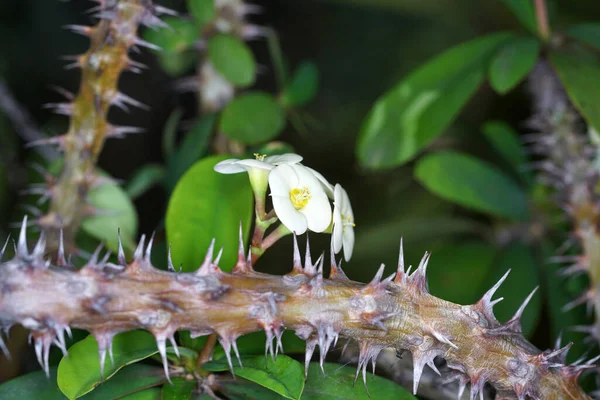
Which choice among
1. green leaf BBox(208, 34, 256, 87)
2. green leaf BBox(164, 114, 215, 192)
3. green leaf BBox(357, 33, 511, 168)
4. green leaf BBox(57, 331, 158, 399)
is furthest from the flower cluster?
green leaf BBox(208, 34, 256, 87)

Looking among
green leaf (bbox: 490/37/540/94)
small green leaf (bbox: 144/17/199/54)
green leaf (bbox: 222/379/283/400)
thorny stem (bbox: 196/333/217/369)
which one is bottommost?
green leaf (bbox: 222/379/283/400)

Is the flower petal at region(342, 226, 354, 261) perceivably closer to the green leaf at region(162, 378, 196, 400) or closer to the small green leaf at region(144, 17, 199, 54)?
the green leaf at region(162, 378, 196, 400)

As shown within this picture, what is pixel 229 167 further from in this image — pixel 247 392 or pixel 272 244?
pixel 247 392

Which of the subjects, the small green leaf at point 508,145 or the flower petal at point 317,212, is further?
the small green leaf at point 508,145

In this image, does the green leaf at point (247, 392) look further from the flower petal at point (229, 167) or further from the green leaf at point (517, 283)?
the green leaf at point (517, 283)

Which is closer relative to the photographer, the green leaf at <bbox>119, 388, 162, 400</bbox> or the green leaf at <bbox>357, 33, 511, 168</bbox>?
the green leaf at <bbox>119, 388, 162, 400</bbox>

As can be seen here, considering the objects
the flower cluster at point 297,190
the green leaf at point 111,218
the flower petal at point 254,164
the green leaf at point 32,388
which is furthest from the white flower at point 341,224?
the green leaf at point 111,218
